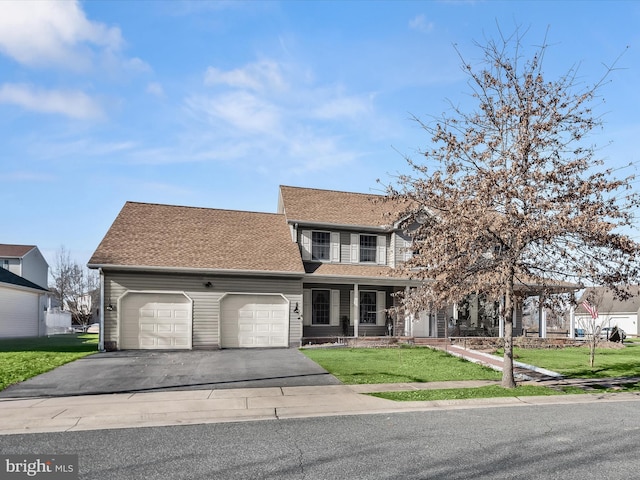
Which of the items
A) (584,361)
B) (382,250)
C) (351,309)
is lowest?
(584,361)

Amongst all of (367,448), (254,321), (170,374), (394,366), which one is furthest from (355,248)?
(367,448)

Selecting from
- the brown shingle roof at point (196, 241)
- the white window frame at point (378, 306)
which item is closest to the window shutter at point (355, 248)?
the white window frame at point (378, 306)

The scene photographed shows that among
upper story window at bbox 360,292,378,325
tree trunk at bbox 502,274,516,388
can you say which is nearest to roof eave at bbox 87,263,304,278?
upper story window at bbox 360,292,378,325

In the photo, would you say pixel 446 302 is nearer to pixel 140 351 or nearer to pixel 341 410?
pixel 341 410

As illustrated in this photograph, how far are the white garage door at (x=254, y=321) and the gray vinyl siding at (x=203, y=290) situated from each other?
11.2 inches

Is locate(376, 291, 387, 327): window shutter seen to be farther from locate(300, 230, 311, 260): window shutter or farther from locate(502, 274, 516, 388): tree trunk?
locate(502, 274, 516, 388): tree trunk

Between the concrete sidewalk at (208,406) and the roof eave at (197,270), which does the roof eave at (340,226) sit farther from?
the concrete sidewalk at (208,406)

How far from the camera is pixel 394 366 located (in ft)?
53.3

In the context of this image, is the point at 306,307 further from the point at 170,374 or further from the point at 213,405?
the point at 213,405

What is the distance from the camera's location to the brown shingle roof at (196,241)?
2106cm

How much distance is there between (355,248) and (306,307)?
156 inches

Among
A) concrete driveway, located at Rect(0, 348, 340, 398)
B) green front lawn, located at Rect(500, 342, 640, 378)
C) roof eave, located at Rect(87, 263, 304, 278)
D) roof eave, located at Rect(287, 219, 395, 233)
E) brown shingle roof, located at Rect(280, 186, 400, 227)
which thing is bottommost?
green front lawn, located at Rect(500, 342, 640, 378)

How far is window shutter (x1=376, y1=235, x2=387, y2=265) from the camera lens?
84.4 feet

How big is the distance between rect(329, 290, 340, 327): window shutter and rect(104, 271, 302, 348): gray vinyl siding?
9.62ft
